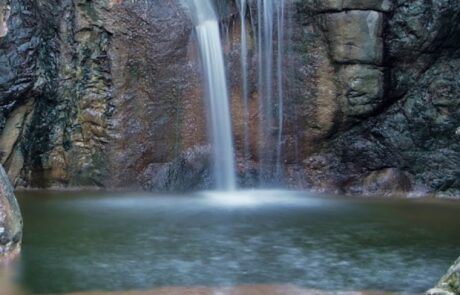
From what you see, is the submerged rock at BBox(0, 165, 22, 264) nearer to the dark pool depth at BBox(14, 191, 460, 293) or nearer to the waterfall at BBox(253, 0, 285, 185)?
the dark pool depth at BBox(14, 191, 460, 293)

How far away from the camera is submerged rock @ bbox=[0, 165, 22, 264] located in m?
6.74

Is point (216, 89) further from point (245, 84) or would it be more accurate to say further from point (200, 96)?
point (245, 84)

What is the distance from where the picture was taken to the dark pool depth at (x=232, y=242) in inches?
244

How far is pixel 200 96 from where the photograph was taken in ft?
38.8

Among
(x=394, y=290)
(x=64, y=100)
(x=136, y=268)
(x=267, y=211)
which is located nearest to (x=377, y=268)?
(x=394, y=290)

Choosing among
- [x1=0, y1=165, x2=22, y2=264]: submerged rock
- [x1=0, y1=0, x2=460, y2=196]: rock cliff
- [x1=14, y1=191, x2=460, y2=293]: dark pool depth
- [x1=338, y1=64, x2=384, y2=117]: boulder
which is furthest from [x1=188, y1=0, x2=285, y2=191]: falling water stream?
[x1=0, y1=165, x2=22, y2=264]: submerged rock

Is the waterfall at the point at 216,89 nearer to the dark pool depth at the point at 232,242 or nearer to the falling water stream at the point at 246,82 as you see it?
the falling water stream at the point at 246,82

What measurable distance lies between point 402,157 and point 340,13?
8.85ft

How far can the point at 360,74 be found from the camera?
1142 cm

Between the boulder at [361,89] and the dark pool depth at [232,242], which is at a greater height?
the boulder at [361,89]

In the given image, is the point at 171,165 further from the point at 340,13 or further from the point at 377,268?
the point at 377,268

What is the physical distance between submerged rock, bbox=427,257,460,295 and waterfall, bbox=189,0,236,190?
7111mm

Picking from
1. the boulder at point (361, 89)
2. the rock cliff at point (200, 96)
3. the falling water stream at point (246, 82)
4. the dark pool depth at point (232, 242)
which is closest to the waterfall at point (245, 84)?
the falling water stream at point (246, 82)

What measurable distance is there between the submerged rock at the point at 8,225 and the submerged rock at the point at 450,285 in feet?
13.6
